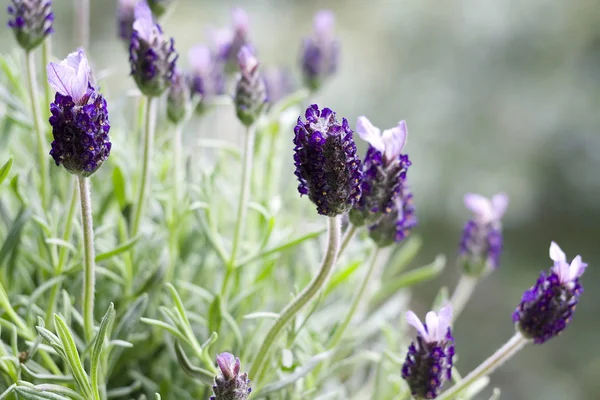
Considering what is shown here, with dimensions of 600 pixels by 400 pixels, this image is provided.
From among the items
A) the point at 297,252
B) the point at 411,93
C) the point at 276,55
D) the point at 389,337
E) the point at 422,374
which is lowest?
the point at 422,374

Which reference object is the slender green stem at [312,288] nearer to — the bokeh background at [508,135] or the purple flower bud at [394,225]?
the purple flower bud at [394,225]

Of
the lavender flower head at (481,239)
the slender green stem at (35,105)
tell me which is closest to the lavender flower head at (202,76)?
the slender green stem at (35,105)

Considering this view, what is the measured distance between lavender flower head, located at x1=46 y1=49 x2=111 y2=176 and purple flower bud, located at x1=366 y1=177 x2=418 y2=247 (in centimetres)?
21

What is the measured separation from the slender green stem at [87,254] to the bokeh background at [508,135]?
4.08ft

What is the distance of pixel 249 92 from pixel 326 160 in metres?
0.18

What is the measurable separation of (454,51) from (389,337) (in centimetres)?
149

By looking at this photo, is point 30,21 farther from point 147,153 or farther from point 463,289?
point 463,289

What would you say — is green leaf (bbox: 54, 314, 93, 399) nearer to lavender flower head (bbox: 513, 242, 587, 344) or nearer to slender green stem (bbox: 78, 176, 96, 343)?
slender green stem (bbox: 78, 176, 96, 343)

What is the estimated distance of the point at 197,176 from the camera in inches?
27.8

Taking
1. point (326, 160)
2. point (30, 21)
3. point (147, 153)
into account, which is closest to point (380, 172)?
point (326, 160)

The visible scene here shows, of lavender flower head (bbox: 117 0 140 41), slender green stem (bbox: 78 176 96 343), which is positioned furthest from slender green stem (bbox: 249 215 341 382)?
lavender flower head (bbox: 117 0 140 41)

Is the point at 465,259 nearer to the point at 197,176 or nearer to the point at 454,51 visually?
the point at 197,176

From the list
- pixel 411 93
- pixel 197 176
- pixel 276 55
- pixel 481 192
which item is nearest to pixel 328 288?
pixel 197 176

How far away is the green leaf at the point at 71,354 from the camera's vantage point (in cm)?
40
